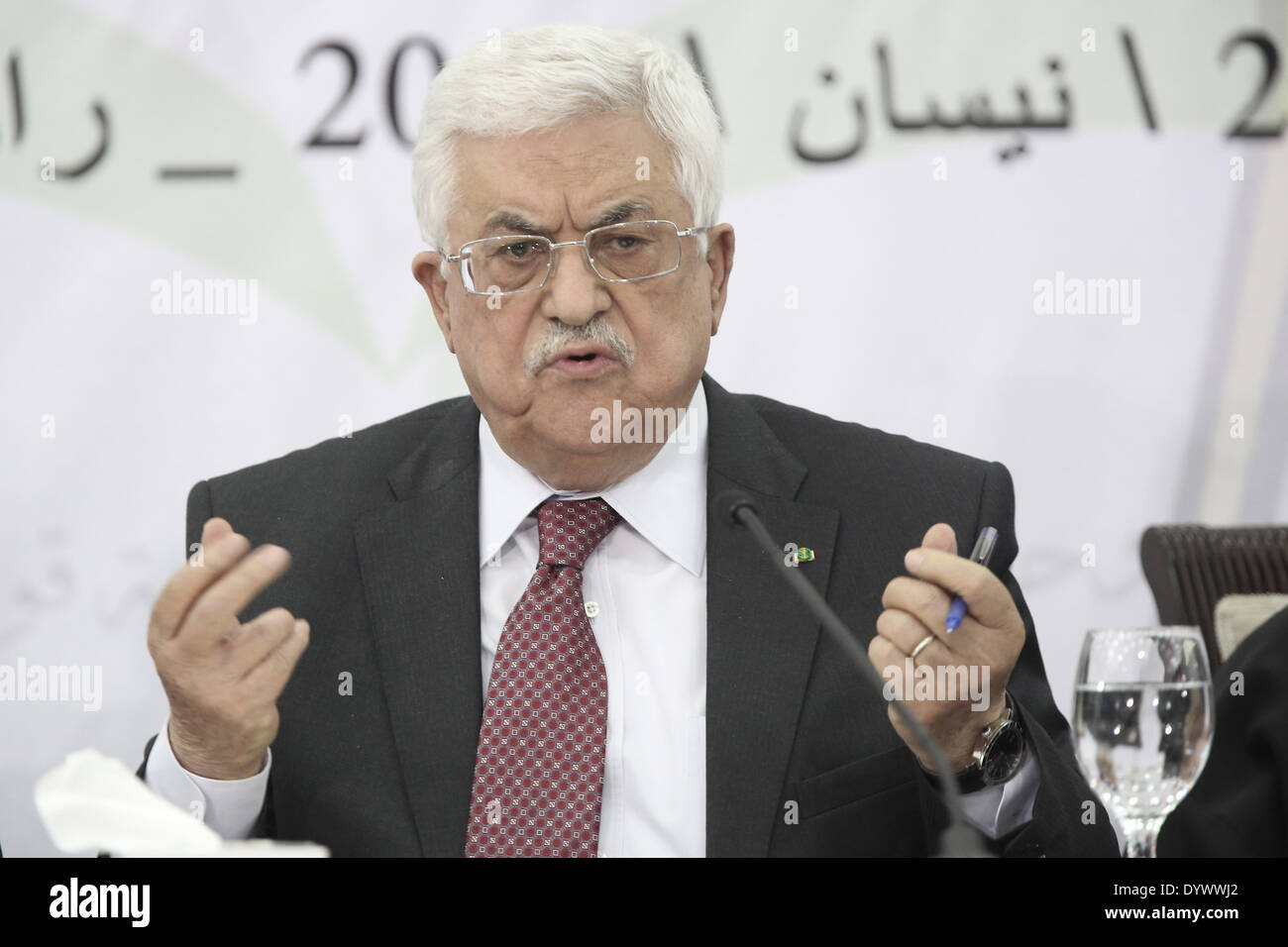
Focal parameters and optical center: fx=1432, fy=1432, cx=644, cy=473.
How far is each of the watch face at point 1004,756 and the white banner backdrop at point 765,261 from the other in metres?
1.50

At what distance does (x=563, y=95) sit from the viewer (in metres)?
1.94

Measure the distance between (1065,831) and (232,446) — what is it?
1972mm

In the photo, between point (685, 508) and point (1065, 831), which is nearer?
point (1065, 831)

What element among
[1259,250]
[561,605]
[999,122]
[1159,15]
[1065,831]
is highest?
[1159,15]

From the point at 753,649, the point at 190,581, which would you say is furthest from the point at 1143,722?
the point at 190,581

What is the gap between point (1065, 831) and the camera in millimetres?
1590

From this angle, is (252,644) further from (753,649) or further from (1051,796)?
(1051,796)

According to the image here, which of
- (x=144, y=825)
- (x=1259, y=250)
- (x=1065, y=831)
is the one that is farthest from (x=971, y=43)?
(x=144, y=825)

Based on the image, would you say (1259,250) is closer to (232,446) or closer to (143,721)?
(232,446)

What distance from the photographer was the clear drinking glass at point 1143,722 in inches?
46.2

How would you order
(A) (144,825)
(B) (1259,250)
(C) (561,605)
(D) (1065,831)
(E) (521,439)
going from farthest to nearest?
(B) (1259,250), (E) (521,439), (C) (561,605), (D) (1065,831), (A) (144,825)

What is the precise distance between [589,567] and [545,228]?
1.55 feet

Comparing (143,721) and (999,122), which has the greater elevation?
(999,122)

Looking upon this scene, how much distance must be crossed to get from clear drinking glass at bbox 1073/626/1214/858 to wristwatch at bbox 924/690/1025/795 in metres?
0.35
